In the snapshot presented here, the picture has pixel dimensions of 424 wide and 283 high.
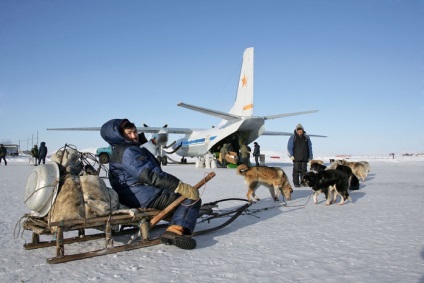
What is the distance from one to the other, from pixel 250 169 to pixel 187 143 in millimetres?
22312

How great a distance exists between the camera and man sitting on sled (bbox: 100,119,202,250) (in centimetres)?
363

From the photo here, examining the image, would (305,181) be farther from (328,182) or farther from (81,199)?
(81,199)

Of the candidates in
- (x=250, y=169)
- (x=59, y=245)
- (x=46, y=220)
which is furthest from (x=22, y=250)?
(x=250, y=169)

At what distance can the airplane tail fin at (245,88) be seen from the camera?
23797 mm

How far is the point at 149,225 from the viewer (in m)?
3.71

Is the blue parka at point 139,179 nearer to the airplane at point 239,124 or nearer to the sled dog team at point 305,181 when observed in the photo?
the sled dog team at point 305,181

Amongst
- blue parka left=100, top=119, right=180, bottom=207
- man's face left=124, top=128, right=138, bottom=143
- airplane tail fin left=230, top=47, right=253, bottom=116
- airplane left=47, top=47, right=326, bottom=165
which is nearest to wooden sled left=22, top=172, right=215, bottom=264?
blue parka left=100, top=119, right=180, bottom=207

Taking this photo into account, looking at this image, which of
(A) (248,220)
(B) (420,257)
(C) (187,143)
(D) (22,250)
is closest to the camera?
(B) (420,257)

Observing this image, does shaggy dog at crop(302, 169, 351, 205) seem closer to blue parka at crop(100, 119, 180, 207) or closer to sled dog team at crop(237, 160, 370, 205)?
sled dog team at crop(237, 160, 370, 205)

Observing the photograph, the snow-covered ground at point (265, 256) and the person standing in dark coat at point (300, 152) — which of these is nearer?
the snow-covered ground at point (265, 256)

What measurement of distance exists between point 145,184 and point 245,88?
70.3 ft

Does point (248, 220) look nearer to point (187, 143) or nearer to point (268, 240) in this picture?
point (268, 240)

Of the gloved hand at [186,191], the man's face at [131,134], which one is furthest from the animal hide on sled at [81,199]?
the gloved hand at [186,191]

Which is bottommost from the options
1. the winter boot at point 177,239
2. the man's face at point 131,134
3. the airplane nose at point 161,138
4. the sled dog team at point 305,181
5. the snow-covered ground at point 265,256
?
the snow-covered ground at point 265,256
